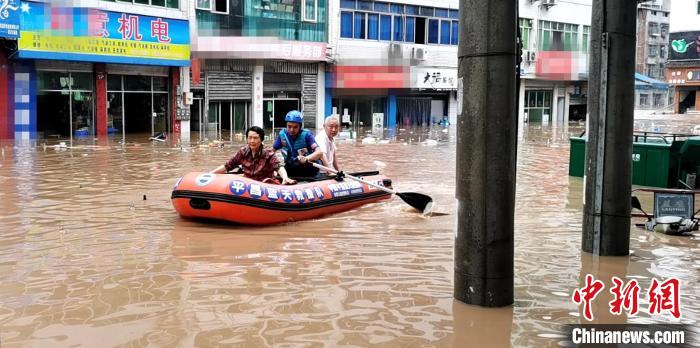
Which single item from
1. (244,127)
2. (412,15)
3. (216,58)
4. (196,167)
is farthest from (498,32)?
(412,15)

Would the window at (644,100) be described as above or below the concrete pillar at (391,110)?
above

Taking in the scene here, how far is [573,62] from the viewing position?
40156 mm

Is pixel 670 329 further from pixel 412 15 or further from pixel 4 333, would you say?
pixel 412 15

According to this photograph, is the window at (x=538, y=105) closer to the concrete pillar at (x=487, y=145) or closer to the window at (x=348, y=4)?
the window at (x=348, y=4)

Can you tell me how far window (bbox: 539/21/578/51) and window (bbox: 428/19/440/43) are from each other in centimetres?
900

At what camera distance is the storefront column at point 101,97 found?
86.0 ft

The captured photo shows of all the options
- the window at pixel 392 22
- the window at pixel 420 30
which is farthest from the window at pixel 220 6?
the window at pixel 420 30

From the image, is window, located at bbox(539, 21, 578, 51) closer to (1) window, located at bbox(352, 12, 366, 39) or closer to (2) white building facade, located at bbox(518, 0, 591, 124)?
(2) white building facade, located at bbox(518, 0, 591, 124)

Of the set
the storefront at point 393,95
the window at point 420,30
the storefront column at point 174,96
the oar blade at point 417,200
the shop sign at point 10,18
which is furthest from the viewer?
the window at point 420,30

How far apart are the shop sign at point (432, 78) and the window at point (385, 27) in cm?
236

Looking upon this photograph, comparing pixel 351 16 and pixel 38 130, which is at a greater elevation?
pixel 351 16

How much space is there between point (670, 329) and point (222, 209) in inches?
206

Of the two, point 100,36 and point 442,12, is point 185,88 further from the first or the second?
point 442,12

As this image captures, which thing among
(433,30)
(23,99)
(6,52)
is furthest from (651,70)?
(6,52)
